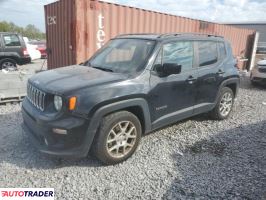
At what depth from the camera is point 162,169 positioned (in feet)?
11.4

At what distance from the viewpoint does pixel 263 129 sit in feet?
16.7

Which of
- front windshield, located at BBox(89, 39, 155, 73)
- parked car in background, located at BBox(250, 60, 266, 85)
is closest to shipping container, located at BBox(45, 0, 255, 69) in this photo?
front windshield, located at BBox(89, 39, 155, 73)

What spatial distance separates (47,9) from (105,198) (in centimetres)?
644

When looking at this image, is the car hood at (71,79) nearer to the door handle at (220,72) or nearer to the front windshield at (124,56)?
the front windshield at (124,56)

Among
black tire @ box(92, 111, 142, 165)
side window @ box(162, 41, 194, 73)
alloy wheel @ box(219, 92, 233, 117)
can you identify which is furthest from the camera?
alloy wheel @ box(219, 92, 233, 117)

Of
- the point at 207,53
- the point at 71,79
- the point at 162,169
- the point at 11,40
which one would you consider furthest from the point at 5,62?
the point at 162,169

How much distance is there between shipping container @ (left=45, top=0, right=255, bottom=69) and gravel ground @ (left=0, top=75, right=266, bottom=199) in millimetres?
2555

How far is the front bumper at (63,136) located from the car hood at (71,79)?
37 cm

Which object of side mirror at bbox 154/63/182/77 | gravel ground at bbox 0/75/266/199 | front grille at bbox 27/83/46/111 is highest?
side mirror at bbox 154/63/182/77

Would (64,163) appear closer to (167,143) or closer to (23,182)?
(23,182)

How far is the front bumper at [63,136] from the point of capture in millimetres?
3059

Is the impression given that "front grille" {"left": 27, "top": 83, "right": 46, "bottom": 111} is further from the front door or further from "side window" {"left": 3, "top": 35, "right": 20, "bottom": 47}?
"side window" {"left": 3, "top": 35, "right": 20, "bottom": 47}

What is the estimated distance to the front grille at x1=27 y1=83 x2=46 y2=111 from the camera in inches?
131

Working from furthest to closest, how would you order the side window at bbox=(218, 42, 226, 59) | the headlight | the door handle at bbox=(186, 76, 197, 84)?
1. the side window at bbox=(218, 42, 226, 59)
2. the door handle at bbox=(186, 76, 197, 84)
3. the headlight
